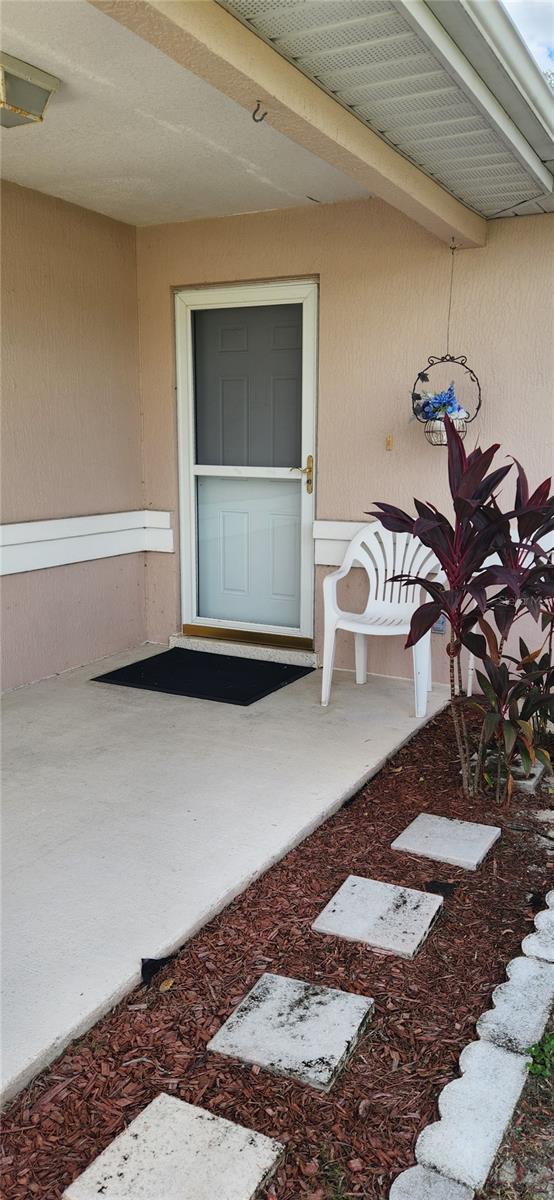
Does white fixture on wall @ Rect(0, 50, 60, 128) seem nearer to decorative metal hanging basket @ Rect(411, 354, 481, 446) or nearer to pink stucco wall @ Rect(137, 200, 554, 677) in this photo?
pink stucco wall @ Rect(137, 200, 554, 677)

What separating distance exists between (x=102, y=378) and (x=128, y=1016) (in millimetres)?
3839

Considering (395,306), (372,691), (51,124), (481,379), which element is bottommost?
(372,691)

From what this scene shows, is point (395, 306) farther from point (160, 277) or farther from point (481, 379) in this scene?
point (160, 277)

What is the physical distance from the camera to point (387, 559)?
180 inches

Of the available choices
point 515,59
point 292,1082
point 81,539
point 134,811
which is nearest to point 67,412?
point 81,539

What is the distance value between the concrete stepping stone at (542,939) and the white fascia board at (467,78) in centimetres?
242

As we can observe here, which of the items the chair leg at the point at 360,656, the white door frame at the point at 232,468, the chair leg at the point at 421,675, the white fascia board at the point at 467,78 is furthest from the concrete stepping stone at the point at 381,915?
the white door frame at the point at 232,468

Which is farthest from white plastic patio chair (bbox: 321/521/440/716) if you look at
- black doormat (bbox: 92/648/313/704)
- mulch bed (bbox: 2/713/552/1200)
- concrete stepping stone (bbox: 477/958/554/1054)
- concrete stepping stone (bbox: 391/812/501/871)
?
concrete stepping stone (bbox: 477/958/554/1054)

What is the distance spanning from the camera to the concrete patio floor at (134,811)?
2.17 metres

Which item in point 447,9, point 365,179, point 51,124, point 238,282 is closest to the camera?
point 447,9

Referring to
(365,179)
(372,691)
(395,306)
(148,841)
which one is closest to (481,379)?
(395,306)

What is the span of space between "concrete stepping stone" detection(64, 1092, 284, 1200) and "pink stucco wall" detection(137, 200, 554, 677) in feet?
10.6

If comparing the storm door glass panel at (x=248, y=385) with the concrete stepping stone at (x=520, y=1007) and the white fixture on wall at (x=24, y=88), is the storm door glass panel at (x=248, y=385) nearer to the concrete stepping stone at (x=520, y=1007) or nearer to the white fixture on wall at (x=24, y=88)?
the white fixture on wall at (x=24, y=88)

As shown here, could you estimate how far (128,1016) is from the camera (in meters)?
2.06
